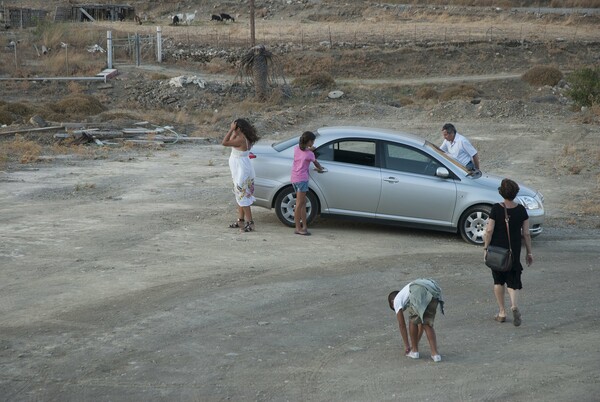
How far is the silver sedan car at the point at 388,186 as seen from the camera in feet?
45.2

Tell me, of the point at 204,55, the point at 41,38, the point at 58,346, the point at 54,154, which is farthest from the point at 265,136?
the point at 41,38

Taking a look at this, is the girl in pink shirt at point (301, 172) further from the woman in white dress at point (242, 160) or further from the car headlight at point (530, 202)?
the car headlight at point (530, 202)

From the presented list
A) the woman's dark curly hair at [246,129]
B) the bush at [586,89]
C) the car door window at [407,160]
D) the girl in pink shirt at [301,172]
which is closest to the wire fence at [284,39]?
the bush at [586,89]

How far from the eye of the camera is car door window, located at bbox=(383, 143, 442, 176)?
14.0 metres

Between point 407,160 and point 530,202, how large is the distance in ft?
6.30

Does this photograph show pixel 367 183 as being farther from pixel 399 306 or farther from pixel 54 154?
pixel 54 154

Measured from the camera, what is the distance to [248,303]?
10.4 m

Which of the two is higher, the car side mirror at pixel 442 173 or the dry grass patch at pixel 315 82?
the dry grass patch at pixel 315 82

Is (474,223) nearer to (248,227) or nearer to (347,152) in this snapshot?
(347,152)

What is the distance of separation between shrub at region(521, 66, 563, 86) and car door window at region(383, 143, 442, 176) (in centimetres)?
3503

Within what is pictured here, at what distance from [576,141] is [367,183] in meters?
13.5

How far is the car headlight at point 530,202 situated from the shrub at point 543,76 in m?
34.9

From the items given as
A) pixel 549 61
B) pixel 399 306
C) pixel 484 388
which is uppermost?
pixel 549 61

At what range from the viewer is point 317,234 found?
14062 millimetres
